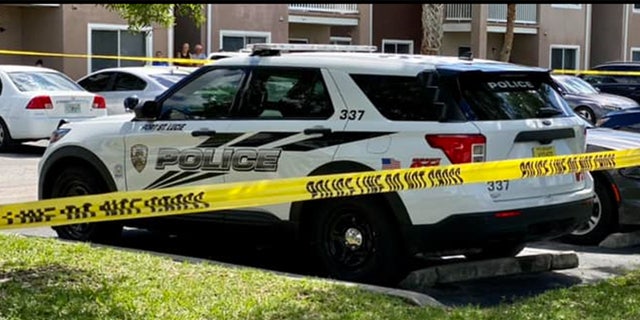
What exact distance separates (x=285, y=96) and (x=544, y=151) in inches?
81.2

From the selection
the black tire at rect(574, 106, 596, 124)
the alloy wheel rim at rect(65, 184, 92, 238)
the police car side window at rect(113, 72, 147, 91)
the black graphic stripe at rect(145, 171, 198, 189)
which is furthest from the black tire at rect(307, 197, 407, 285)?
the black tire at rect(574, 106, 596, 124)

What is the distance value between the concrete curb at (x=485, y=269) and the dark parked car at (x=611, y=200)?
3.25 feet

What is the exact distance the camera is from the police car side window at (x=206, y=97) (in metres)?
8.24

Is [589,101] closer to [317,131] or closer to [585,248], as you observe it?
[585,248]

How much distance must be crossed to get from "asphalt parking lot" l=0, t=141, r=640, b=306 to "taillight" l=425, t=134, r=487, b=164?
41.4 inches

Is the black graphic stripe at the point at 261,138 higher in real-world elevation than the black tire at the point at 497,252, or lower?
higher

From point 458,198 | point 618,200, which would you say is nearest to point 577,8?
point 618,200

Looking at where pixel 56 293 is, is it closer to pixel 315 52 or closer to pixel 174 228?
pixel 174 228

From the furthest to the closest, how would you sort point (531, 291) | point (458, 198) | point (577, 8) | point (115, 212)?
1. point (577, 8)
2. point (531, 291)
3. point (458, 198)
4. point (115, 212)

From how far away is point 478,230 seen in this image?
23.2 ft

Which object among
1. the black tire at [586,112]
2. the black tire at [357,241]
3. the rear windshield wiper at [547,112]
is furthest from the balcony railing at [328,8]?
the black tire at [357,241]

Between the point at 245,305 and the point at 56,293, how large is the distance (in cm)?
118

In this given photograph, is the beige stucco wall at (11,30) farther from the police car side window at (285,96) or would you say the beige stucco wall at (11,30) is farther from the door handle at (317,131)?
the door handle at (317,131)

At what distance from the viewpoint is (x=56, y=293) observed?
616cm
